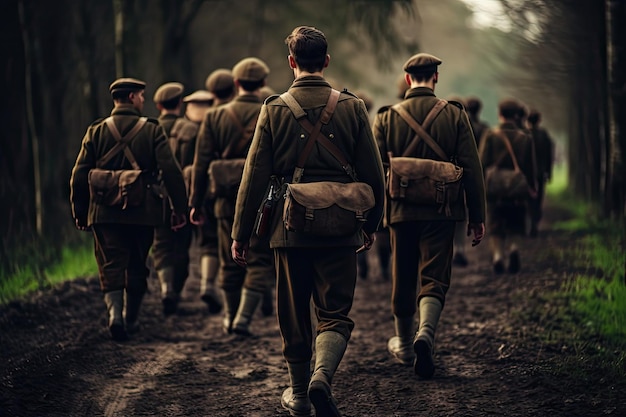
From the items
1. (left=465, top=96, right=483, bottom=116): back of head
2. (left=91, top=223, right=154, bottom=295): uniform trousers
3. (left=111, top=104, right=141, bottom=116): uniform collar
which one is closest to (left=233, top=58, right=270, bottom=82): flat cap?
(left=111, top=104, right=141, bottom=116): uniform collar

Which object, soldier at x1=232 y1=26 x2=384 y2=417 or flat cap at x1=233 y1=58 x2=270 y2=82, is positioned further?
flat cap at x1=233 y1=58 x2=270 y2=82

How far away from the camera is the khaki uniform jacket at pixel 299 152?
221 inches

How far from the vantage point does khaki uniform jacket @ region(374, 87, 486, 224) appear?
22.6 ft

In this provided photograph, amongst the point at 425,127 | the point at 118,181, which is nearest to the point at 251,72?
the point at 118,181

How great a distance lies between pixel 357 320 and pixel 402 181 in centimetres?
249

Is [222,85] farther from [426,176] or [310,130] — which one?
[310,130]

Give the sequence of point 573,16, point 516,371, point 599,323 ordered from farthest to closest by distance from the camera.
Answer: point 573,16 → point 599,323 → point 516,371

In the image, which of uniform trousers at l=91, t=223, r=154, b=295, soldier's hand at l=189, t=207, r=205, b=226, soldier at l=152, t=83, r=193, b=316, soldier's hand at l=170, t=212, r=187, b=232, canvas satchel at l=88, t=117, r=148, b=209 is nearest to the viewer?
canvas satchel at l=88, t=117, r=148, b=209

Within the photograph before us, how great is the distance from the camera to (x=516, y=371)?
22.2 ft

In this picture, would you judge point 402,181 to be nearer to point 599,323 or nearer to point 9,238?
point 599,323

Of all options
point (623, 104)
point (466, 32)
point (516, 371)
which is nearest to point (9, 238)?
point (516, 371)

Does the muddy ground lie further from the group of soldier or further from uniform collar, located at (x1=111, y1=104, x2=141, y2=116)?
uniform collar, located at (x1=111, y1=104, x2=141, y2=116)

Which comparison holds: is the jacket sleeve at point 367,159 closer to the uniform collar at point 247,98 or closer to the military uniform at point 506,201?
the uniform collar at point 247,98

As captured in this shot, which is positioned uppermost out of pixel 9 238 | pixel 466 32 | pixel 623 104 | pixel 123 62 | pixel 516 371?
pixel 466 32
